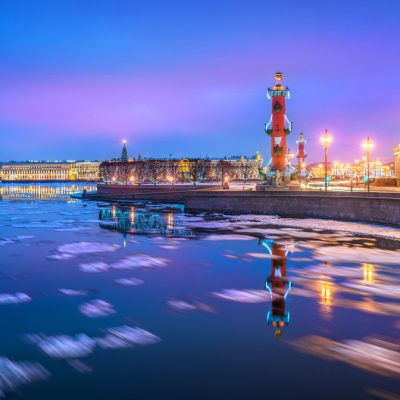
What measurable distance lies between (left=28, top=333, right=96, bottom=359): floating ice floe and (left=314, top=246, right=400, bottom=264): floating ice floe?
960cm

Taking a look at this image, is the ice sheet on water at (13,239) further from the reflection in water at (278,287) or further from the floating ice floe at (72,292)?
the reflection in water at (278,287)

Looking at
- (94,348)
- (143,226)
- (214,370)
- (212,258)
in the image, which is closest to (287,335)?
(214,370)

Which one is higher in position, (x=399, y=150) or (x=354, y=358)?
(x=399, y=150)

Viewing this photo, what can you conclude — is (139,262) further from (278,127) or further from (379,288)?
(278,127)

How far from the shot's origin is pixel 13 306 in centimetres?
1005

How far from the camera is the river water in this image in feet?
20.8

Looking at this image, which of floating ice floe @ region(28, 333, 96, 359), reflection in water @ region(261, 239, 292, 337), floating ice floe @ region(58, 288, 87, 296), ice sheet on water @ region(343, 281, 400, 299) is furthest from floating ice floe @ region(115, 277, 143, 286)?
ice sheet on water @ region(343, 281, 400, 299)

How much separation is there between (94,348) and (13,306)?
134 inches

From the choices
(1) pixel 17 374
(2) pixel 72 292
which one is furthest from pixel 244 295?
(1) pixel 17 374

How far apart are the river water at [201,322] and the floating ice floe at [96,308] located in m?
0.04

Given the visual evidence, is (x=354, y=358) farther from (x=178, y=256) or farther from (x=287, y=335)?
(x=178, y=256)

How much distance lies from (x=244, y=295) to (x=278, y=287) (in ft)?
3.84

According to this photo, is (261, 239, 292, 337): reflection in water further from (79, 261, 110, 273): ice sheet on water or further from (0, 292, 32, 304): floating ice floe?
(0, 292, 32, 304): floating ice floe

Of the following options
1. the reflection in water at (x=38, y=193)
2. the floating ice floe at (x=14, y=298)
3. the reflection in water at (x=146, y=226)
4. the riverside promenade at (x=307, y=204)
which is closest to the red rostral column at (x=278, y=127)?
the riverside promenade at (x=307, y=204)
